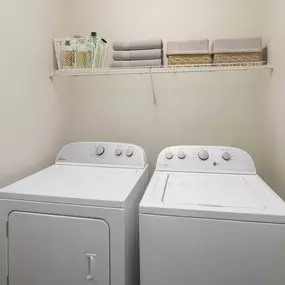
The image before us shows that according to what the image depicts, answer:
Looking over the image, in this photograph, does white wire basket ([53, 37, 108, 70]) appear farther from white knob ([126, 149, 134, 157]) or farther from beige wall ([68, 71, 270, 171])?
white knob ([126, 149, 134, 157])

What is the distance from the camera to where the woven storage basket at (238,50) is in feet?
5.84

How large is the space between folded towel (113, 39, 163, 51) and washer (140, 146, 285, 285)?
1.12 m

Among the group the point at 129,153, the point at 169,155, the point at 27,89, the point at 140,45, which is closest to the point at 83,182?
the point at 129,153

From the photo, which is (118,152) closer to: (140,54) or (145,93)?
(145,93)

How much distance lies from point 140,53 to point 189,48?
1.15ft

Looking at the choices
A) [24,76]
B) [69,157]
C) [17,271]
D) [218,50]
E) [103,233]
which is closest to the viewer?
[103,233]

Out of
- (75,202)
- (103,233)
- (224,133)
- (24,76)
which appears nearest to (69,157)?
(24,76)

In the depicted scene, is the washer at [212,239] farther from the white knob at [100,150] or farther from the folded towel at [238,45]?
the folded towel at [238,45]

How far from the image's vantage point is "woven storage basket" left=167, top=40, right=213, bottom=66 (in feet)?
6.03

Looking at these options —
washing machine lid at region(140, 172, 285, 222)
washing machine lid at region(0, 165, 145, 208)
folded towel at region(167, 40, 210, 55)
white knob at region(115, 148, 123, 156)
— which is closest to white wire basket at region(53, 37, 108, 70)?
folded towel at region(167, 40, 210, 55)

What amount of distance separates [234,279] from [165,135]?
4.22 feet

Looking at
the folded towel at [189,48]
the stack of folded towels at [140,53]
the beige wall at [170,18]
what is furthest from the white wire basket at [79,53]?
the folded towel at [189,48]

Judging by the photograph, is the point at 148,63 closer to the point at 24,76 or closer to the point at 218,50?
the point at 218,50

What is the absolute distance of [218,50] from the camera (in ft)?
5.97
